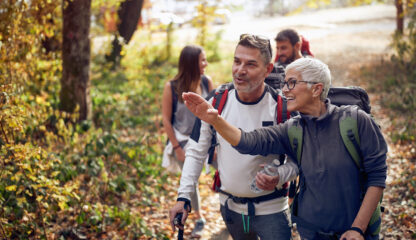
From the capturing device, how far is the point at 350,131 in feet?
7.35

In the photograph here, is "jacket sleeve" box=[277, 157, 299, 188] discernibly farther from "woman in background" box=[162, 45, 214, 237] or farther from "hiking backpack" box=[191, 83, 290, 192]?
"woman in background" box=[162, 45, 214, 237]

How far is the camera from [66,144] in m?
6.49

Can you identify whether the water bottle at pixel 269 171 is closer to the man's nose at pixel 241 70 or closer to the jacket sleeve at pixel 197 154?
the jacket sleeve at pixel 197 154

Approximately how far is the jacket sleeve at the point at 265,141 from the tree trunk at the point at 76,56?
557cm

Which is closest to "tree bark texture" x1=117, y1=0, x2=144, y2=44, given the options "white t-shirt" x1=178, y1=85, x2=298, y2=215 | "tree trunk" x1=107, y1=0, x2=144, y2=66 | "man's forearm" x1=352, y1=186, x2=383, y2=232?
A: "tree trunk" x1=107, y1=0, x2=144, y2=66

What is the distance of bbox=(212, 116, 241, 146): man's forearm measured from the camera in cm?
235

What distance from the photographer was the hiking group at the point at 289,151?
2.26 meters

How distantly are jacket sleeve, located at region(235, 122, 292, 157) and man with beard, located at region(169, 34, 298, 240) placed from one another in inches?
6.3

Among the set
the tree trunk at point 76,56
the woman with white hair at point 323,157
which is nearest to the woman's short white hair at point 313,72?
the woman with white hair at point 323,157

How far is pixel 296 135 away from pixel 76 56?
5900mm

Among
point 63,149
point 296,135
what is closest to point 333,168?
point 296,135

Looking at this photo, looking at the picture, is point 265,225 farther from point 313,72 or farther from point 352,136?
point 313,72

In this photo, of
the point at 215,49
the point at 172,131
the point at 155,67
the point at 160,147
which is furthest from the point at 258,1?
the point at 172,131

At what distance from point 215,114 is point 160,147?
5540mm
